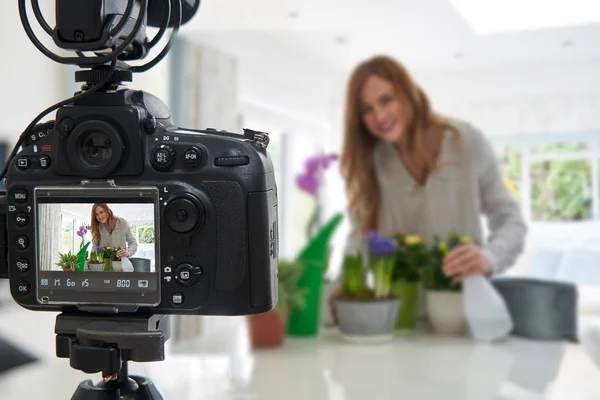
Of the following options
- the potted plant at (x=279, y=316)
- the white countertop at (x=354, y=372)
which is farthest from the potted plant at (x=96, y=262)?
the potted plant at (x=279, y=316)

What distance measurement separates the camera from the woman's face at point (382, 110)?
1.39 meters

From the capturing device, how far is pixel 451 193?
56.3 inches

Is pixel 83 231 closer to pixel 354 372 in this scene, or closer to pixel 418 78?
pixel 354 372

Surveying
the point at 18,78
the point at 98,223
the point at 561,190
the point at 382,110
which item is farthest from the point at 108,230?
the point at 561,190

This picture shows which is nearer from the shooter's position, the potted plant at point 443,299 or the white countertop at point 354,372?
the white countertop at point 354,372

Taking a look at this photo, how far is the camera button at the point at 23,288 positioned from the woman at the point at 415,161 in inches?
36.4

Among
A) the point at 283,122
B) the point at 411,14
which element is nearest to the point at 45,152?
the point at 411,14

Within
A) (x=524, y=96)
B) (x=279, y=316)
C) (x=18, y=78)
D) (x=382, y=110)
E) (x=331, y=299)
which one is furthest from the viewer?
(x=524, y=96)

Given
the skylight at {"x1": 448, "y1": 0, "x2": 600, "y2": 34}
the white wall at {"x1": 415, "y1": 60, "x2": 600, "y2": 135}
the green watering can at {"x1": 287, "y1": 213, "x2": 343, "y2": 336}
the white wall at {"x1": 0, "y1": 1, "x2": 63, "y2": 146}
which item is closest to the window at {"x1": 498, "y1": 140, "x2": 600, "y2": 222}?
the white wall at {"x1": 415, "y1": 60, "x2": 600, "y2": 135}

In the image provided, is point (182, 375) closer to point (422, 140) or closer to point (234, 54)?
point (422, 140)

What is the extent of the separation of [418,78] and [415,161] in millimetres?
4774

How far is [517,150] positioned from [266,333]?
554cm

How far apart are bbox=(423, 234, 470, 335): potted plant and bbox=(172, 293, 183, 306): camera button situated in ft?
2.35

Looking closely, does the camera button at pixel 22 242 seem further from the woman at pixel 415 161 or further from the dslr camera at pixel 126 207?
the woman at pixel 415 161
